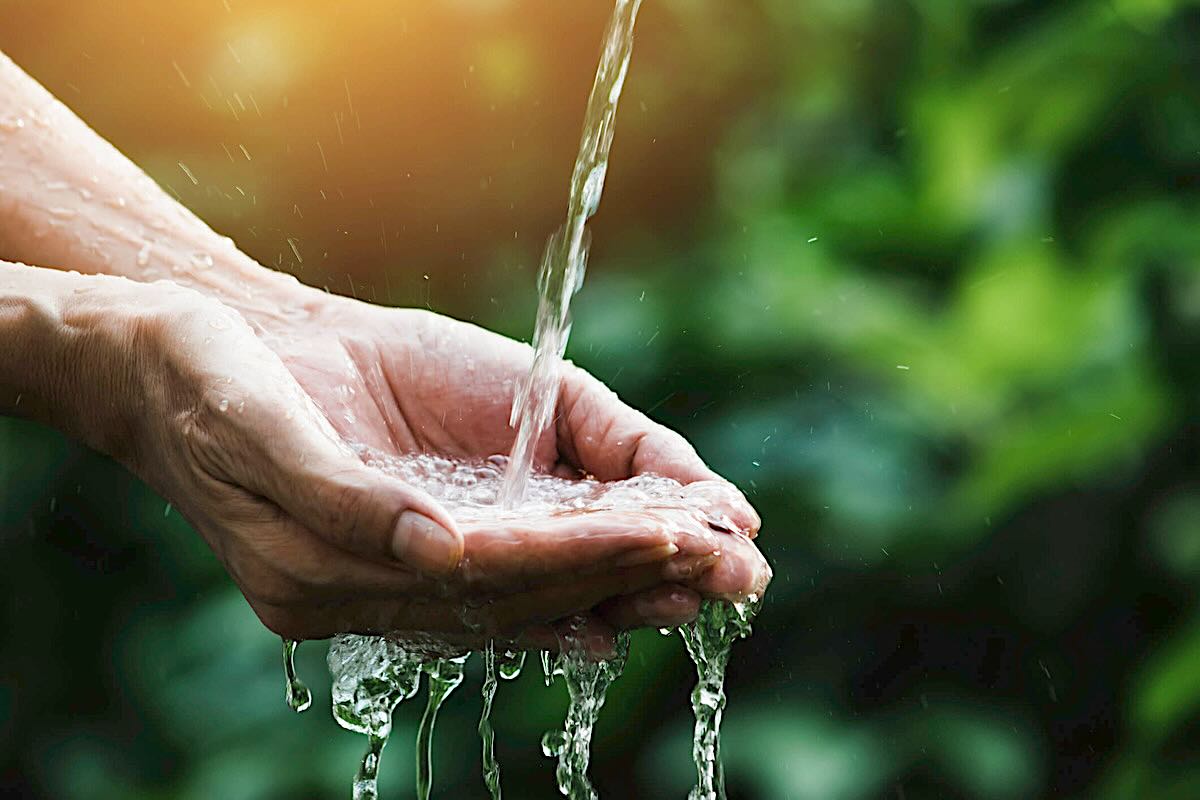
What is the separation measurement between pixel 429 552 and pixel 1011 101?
1084 millimetres

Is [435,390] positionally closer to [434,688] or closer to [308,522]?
[434,688]

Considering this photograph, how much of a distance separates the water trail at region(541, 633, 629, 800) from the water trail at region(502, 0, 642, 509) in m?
0.15

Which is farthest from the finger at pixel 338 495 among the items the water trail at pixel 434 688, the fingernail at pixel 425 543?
the water trail at pixel 434 688

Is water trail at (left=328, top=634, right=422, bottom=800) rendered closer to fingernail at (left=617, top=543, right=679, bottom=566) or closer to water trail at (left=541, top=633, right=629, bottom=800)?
water trail at (left=541, top=633, right=629, bottom=800)

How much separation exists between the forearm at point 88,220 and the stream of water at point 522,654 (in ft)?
0.85

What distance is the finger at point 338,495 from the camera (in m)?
0.87

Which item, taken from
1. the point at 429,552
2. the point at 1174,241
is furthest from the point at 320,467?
the point at 1174,241

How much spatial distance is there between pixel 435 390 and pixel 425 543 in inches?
16.9

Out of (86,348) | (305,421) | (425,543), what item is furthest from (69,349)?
(425,543)

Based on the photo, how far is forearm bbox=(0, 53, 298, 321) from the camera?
1.34 m

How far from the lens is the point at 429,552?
86 centimetres

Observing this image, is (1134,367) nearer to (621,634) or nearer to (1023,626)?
(1023,626)

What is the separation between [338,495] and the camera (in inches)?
35.0

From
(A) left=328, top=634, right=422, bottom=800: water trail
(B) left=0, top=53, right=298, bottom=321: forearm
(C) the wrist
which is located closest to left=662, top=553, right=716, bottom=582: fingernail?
(A) left=328, top=634, right=422, bottom=800: water trail
